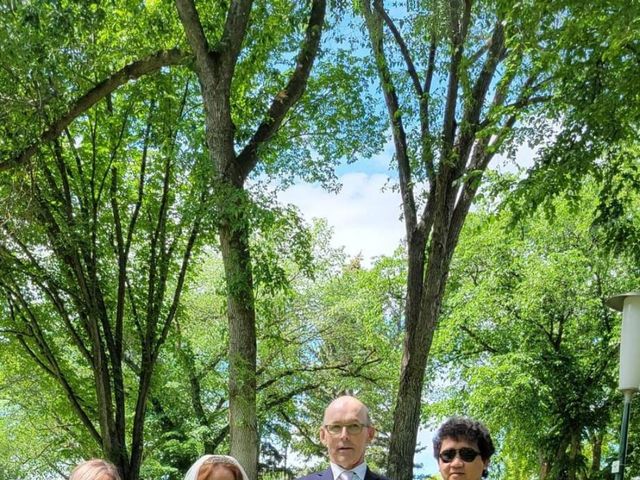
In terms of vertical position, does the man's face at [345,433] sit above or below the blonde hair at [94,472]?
above

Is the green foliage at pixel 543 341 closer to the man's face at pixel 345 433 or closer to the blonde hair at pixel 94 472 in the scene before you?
the man's face at pixel 345 433

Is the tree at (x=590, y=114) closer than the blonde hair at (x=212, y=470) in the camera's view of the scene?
No

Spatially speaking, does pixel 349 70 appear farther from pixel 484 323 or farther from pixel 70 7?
pixel 484 323

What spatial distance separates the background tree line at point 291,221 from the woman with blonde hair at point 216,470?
4.73 meters

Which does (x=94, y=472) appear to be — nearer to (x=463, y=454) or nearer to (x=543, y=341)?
(x=463, y=454)

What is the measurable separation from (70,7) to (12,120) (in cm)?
198

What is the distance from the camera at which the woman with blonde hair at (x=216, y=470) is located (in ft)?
9.29

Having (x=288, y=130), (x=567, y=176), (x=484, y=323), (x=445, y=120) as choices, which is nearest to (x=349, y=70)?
(x=288, y=130)

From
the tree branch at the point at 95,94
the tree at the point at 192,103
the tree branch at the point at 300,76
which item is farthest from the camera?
the tree branch at the point at 300,76

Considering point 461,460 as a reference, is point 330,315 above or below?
above

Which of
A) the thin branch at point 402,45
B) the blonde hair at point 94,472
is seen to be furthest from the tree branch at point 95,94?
the blonde hair at point 94,472

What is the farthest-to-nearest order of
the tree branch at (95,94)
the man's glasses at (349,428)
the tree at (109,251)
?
the tree at (109,251) < the tree branch at (95,94) < the man's glasses at (349,428)

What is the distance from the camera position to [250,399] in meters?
8.70

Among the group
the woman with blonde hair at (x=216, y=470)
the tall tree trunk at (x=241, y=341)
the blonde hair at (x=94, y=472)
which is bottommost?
the blonde hair at (x=94, y=472)
